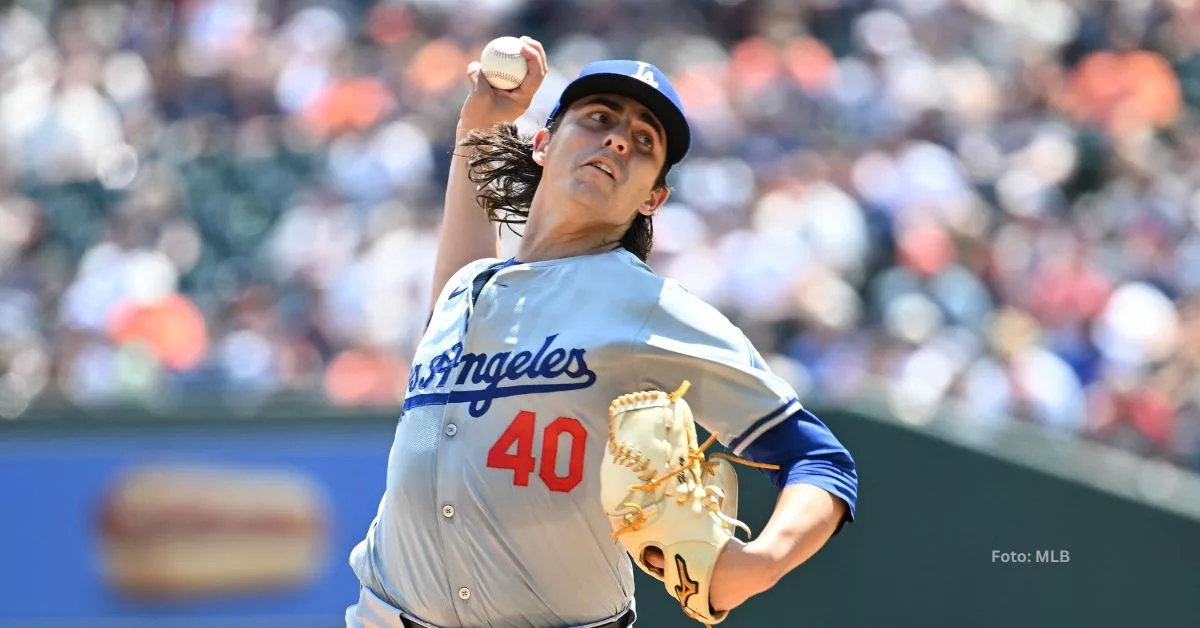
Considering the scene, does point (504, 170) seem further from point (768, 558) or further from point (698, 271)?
point (698, 271)

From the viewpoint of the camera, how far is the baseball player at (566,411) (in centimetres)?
272

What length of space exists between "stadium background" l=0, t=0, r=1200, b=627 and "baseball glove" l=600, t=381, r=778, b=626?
7.19 feet

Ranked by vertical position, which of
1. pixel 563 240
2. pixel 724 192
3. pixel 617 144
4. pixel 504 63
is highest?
pixel 724 192

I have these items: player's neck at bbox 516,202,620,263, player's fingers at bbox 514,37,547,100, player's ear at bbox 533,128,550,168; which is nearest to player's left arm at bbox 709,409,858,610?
player's neck at bbox 516,202,620,263

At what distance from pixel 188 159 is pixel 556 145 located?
7961 millimetres

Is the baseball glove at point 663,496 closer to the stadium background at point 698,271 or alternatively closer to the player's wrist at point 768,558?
the player's wrist at point 768,558

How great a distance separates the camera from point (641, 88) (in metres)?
2.95

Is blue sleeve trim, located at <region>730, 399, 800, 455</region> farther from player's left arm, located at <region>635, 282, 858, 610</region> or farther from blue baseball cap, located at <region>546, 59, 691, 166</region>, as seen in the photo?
blue baseball cap, located at <region>546, 59, 691, 166</region>

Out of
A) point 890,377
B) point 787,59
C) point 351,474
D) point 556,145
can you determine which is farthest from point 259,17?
point 556,145

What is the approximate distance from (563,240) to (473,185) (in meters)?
0.44

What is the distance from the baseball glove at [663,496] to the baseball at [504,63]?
108cm

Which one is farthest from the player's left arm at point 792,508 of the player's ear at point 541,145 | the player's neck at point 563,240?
the player's ear at point 541,145

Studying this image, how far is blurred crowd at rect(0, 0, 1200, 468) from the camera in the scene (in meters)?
8.05

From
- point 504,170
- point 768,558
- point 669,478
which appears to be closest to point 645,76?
point 504,170
